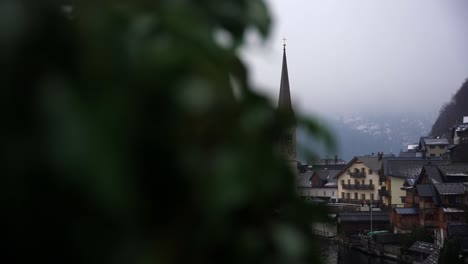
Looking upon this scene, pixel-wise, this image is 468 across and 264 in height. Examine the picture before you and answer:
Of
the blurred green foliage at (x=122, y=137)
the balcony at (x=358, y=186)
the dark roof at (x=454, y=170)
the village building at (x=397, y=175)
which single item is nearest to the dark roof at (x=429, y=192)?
the dark roof at (x=454, y=170)

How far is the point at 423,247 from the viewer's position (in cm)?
3431

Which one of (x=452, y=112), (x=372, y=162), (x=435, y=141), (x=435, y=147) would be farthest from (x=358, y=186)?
(x=452, y=112)

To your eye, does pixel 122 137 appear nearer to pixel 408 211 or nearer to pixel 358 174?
pixel 408 211

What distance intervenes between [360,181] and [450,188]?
20373 millimetres

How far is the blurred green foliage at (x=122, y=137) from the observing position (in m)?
0.60

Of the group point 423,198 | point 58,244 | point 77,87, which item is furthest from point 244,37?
point 423,198

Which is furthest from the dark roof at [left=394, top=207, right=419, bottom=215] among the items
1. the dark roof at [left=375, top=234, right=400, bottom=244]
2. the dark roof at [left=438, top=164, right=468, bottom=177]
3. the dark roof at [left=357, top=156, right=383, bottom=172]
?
the dark roof at [left=357, top=156, right=383, bottom=172]

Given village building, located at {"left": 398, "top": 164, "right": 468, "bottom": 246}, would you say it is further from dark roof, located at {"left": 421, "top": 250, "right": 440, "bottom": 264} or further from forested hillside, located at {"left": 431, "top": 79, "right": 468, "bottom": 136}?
forested hillside, located at {"left": 431, "top": 79, "right": 468, "bottom": 136}

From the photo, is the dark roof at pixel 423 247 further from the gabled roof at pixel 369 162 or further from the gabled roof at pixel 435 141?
the gabled roof at pixel 435 141

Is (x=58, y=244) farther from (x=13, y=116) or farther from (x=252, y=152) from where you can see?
(x=252, y=152)

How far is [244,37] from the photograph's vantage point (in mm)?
879

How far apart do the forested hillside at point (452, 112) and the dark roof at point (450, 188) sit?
3928 centimetres

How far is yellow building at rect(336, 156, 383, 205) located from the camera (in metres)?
55.7

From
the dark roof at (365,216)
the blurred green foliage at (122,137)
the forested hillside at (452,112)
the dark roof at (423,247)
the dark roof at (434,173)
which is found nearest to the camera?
the blurred green foliage at (122,137)
